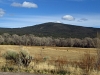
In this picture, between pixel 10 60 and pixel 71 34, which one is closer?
pixel 10 60

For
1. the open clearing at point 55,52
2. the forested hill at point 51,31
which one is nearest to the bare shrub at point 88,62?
the open clearing at point 55,52

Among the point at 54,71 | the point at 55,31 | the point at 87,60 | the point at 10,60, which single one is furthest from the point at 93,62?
the point at 55,31

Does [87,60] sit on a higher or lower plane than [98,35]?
lower

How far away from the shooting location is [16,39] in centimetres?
12569

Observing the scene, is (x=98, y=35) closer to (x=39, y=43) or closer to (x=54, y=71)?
(x=54, y=71)

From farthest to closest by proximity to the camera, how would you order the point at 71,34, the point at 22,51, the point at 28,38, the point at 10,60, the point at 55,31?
1. the point at 55,31
2. the point at 71,34
3. the point at 28,38
4. the point at 10,60
5. the point at 22,51

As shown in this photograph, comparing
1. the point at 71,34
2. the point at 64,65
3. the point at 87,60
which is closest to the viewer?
the point at 87,60

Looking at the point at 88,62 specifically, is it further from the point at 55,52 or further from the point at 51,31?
the point at 51,31

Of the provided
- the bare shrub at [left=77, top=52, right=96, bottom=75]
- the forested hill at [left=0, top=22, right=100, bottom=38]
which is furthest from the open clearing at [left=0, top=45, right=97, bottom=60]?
the forested hill at [left=0, top=22, right=100, bottom=38]

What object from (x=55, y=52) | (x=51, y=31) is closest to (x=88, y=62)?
(x=55, y=52)

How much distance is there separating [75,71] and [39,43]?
112 metres

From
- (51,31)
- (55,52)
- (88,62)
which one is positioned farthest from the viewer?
(51,31)

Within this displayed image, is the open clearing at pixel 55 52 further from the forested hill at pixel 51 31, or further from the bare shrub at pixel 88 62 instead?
the forested hill at pixel 51 31

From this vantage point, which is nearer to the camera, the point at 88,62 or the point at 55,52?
the point at 88,62
